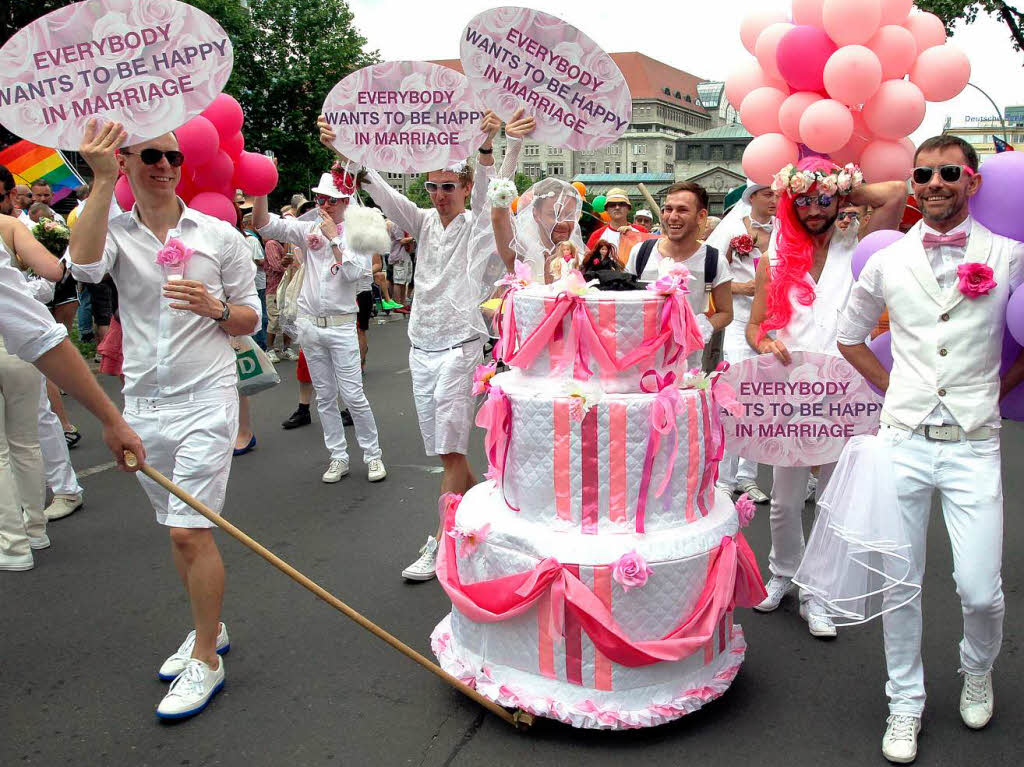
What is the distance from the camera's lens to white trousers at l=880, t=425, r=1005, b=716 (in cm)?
297

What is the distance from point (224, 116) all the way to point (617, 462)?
2.35 meters

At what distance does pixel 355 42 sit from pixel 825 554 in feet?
134

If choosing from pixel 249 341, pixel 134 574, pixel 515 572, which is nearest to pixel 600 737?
pixel 515 572

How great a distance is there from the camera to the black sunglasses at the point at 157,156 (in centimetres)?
326

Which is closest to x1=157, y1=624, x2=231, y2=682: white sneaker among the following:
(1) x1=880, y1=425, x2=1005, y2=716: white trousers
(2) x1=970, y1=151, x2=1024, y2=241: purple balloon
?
(1) x1=880, y1=425, x2=1005, y2=716: white trousers

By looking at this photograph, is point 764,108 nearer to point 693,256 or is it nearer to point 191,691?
point 693,256

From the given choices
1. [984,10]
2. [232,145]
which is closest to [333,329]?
[232,145]

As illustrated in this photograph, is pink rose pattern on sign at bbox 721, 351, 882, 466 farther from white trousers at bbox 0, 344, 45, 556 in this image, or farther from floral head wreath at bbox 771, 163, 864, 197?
white trousers at bbox 0, 344, 45, 556

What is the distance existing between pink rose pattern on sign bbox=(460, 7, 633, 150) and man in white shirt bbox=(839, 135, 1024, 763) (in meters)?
1.60

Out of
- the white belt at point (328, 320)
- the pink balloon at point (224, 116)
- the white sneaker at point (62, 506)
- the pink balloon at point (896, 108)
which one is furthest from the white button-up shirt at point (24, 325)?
the white belt at point (328, 320)

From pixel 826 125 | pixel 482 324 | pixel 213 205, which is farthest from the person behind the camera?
pixel 482 324

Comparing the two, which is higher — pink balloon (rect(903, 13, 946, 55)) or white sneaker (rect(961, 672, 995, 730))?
pink balloon (rect(903, 13, 946, 55))

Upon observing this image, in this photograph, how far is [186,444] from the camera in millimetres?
3383

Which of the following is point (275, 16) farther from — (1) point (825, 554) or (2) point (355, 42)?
(1) point (825, 554)
